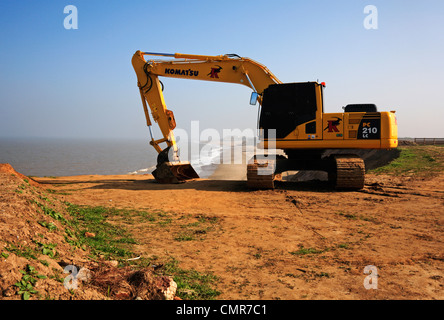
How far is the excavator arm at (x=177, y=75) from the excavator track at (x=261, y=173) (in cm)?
289

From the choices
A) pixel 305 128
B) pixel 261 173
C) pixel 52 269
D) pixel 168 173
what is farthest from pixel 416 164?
pixel 52 269

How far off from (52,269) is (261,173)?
916 centimetres

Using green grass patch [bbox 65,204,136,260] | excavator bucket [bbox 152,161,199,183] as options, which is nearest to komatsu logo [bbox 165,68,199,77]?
excavator bucket [bbox 152,161,199,183]

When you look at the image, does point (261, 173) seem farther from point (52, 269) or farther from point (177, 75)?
point (52, 269)

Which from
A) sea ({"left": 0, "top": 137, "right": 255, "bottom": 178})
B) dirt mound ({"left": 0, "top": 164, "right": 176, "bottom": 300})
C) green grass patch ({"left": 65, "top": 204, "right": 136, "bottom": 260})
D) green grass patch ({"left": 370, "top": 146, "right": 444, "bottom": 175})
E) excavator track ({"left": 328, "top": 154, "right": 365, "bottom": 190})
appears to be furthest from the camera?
sea ({"left": 0, "top": 137, "right": 255, "bottom": 178})

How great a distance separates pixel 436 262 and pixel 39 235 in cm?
635

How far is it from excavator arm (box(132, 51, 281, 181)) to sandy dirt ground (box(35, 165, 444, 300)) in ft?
12.2

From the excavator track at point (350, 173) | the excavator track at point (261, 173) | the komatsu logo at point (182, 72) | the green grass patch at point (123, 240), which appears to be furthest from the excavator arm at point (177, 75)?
the green grass patch at point (123, 240)

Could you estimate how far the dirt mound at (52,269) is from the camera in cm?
351

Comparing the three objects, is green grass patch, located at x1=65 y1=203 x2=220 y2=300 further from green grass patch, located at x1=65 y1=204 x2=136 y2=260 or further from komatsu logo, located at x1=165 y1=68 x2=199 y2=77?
komatsu logo, located at x1=165 y1=68 x2=199 y2=77

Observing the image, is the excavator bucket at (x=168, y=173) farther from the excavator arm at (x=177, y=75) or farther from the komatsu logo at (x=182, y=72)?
the komatsu logo at (x=182, y=72)

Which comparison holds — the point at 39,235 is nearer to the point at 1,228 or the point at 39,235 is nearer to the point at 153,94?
the point at 1,228

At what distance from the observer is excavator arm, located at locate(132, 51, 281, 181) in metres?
14.4
